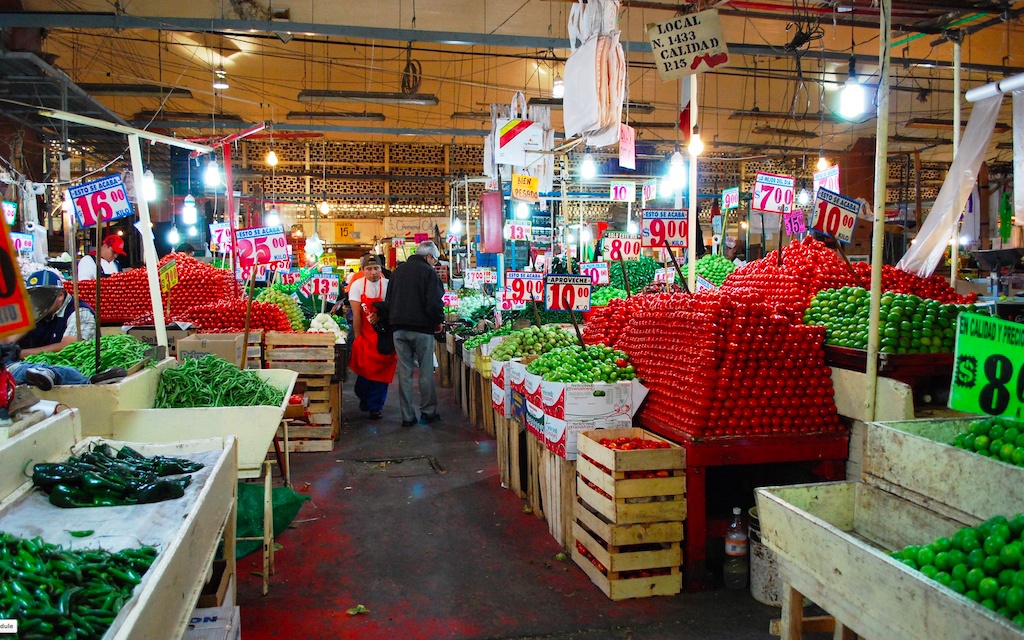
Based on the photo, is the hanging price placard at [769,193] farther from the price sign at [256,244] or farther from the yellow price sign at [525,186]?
the price sign at [256,244]

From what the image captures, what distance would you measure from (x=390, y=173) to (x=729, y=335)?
20166mm

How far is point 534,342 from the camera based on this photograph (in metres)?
8.09

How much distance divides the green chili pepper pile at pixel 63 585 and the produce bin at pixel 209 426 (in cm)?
189

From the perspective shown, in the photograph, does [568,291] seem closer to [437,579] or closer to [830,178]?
[437,579]

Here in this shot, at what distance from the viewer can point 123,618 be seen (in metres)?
1.94

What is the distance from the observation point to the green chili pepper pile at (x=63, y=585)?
1962 mm

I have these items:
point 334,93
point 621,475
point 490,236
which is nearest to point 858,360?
point 621,475

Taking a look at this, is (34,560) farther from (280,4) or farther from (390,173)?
(390,173)

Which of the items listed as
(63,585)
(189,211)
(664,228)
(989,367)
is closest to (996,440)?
(989,367)

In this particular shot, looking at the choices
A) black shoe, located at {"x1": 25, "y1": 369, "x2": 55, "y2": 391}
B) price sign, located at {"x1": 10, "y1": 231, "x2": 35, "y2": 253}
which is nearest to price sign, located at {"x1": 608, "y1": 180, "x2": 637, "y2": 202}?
price sign, located at {"x1": 10, "y1": 231, "x2": 35, "y2": 253}

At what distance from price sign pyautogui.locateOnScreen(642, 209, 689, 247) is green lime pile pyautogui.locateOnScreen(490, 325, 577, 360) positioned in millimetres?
1508

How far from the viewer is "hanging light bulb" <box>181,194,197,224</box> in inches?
719

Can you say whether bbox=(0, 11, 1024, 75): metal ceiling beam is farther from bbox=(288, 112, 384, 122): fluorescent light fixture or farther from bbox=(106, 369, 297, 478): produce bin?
bbox=(106, 369, 297, 478): produce bin

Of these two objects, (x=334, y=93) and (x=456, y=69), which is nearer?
(x=334, y=93)
